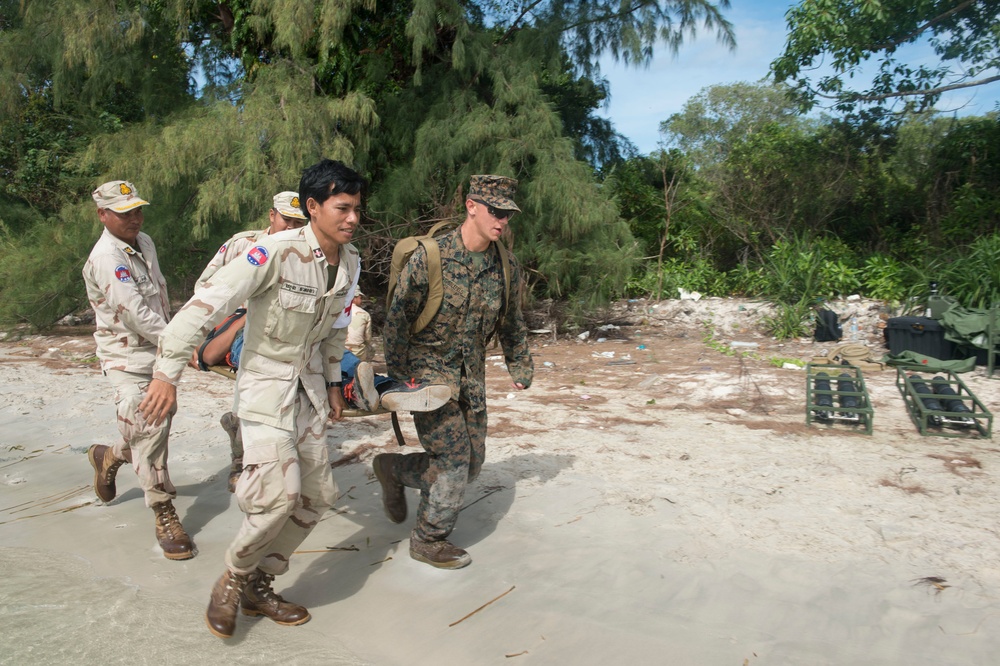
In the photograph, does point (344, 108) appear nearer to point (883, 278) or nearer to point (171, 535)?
point (171, 535)

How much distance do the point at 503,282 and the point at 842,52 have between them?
9.24 m

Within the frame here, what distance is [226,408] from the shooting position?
7.22 meters

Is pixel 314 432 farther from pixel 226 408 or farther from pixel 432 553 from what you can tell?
pixel 226 408

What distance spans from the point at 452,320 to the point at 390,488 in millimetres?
1109

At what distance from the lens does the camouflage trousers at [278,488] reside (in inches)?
123

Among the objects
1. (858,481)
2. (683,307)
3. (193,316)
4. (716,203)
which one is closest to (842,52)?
(716,203)

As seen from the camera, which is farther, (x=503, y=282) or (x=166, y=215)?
(x=166, y=215)

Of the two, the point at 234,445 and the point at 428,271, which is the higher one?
the point at 428,271

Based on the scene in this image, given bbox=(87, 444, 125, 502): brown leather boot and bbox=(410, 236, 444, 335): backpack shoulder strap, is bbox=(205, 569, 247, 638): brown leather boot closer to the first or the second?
bbox=(410, 236, 444, 335): backpack shoulder strap

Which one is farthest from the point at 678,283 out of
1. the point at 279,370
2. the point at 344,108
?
the point at 279,370

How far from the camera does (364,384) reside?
3.45 m

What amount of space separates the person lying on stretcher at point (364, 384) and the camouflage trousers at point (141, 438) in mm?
692

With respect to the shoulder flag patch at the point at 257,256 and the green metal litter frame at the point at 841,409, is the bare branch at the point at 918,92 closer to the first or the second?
the green metal litter frame at the point at 841,409

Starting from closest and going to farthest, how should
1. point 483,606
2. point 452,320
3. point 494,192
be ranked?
point 483,606 < point 494,192 < point 452,320
